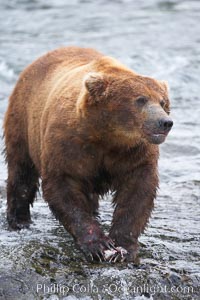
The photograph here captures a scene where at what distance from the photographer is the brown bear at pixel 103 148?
21.4 feet

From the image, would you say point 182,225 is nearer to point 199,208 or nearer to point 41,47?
point 199,208

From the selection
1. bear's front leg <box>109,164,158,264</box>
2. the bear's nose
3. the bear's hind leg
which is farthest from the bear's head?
the bear's hind leg

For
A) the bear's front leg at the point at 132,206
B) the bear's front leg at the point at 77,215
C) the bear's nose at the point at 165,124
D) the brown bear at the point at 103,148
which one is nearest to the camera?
the bear's nose at the point at 165,124

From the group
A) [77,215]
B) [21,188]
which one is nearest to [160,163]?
[21,188]

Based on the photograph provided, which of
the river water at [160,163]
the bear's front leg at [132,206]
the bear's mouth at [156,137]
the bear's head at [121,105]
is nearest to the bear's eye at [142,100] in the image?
the bear's head at [121,105]

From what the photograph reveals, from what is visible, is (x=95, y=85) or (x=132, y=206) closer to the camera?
(x=95, y=85)

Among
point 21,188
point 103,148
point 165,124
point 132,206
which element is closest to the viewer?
point 165,124

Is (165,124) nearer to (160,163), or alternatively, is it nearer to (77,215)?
(77,215)

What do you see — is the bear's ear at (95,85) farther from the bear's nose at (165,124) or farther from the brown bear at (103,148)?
the bear's nose at (165,124)

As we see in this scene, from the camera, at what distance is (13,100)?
8352 mm

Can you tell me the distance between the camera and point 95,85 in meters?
6.56

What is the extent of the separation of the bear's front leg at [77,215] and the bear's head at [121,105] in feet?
1.72

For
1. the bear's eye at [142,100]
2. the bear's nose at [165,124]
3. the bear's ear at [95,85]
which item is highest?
the bear's ear at [95,85]

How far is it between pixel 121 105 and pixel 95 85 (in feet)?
0.85
